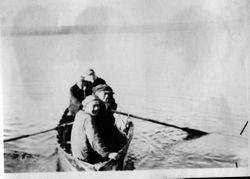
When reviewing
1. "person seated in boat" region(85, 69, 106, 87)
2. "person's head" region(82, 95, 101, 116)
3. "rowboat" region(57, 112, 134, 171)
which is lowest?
"rowboat" region(57, 112, 134, 171)

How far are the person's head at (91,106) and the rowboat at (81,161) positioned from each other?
3cm

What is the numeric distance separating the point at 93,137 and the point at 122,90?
0.36 feet

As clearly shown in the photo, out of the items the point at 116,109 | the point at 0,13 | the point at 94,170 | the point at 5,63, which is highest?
the point at 0,13

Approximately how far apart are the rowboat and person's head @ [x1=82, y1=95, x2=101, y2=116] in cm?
3

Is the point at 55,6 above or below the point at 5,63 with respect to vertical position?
above

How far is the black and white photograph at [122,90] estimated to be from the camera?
0.81 meters

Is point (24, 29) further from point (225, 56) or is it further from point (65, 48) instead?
point (225, 56)

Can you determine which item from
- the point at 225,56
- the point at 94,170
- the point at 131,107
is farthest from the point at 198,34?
the point at 94,170

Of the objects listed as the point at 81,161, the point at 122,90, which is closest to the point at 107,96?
the point at 122,90

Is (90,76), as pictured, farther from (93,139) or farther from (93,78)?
(93,139)

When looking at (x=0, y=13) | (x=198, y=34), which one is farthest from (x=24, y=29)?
(x=198, y=34)

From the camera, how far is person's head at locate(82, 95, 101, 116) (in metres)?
0.81

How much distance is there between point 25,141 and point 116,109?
19cm

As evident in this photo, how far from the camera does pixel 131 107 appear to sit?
811mm
